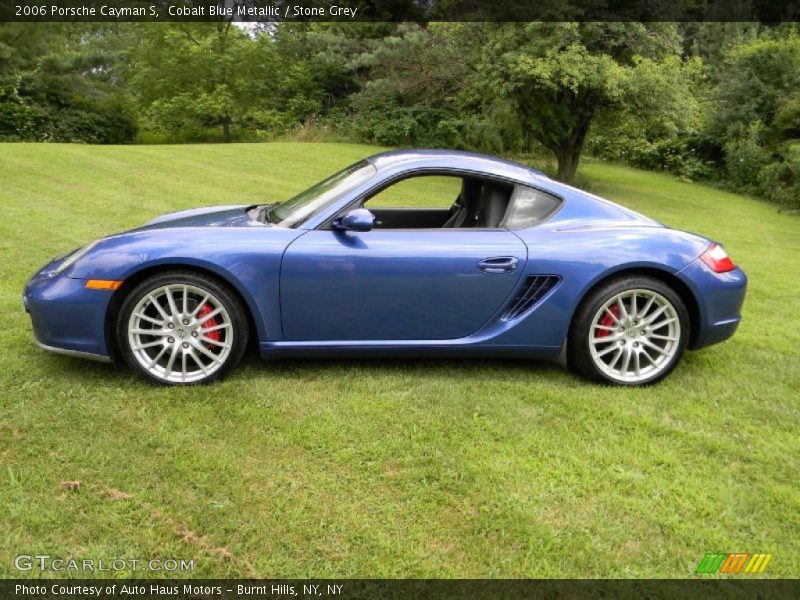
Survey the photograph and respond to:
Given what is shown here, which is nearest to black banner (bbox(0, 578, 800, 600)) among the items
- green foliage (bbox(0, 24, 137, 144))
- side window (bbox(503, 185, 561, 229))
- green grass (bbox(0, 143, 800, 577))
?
green grass (bbox(0, 143, 800, 577))

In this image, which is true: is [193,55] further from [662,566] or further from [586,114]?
[662,566]

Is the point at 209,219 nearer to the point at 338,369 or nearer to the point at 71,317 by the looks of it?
the point at 71,317

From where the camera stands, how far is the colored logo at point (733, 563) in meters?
2.33

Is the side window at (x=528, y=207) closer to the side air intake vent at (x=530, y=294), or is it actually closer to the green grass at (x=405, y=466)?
the side air intake vent at (x=530, y=294)

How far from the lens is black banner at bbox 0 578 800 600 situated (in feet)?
6.93

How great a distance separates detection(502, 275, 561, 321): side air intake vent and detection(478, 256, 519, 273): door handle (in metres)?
0.13

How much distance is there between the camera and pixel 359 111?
23500mm

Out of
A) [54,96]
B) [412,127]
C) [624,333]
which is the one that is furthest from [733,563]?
[54,96]

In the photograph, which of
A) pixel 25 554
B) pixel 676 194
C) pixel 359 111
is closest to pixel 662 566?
pixel 25 554

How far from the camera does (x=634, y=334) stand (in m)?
3.78

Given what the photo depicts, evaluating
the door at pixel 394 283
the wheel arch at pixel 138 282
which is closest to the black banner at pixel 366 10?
the door at pixel 394 283

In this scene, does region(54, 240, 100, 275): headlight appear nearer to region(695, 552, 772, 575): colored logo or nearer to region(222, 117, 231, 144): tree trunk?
region(695, 552, 772, 575): colored logo

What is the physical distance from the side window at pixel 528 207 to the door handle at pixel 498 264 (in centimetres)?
27

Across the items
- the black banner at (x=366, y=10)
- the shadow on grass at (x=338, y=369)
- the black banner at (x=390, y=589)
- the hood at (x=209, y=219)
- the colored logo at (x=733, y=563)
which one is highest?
the black banner at (x=366, y=10)
